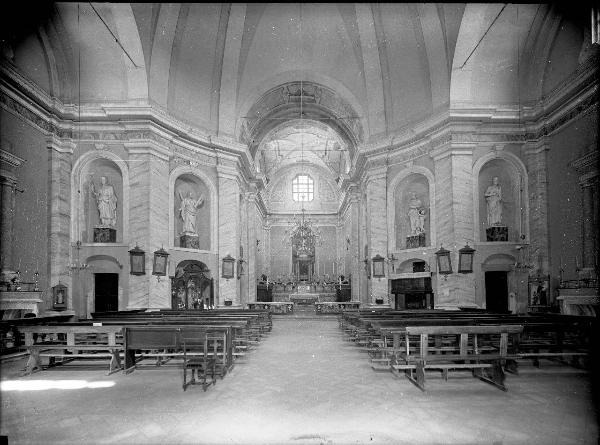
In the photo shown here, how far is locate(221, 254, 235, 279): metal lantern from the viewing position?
18.5 m

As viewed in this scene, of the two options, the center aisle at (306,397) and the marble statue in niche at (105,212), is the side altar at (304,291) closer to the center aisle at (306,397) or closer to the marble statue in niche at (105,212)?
the marble statue in niche at (105,212)

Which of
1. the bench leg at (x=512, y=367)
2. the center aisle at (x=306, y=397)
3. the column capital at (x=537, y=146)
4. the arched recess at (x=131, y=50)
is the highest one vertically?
the arched recess at (x=131, y=50)

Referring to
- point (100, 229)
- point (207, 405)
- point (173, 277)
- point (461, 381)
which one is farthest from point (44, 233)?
point (461, 381)

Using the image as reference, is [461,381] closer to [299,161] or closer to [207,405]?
[207,405]

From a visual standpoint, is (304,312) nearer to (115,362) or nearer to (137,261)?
(137,261)

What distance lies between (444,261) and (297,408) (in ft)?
36.5

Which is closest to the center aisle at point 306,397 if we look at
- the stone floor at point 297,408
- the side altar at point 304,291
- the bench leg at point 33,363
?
the stone floor at point 297,408

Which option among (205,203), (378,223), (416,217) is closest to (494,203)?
(416,217)

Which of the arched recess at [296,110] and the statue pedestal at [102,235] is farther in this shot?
the arched recess at [296,110]

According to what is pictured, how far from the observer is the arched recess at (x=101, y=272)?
1549cm

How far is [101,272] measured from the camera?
1569 centimetres

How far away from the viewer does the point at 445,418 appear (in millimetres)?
5223

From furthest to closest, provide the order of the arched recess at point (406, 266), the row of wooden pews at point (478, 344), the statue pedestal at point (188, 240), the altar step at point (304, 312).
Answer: the altar step at point (304, 312)
the arched recess at point (406, 266)
the statue pedestal at point (188, 240)
the row of wooden pews at point (478, 344)

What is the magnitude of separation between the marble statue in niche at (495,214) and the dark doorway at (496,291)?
1310mm
